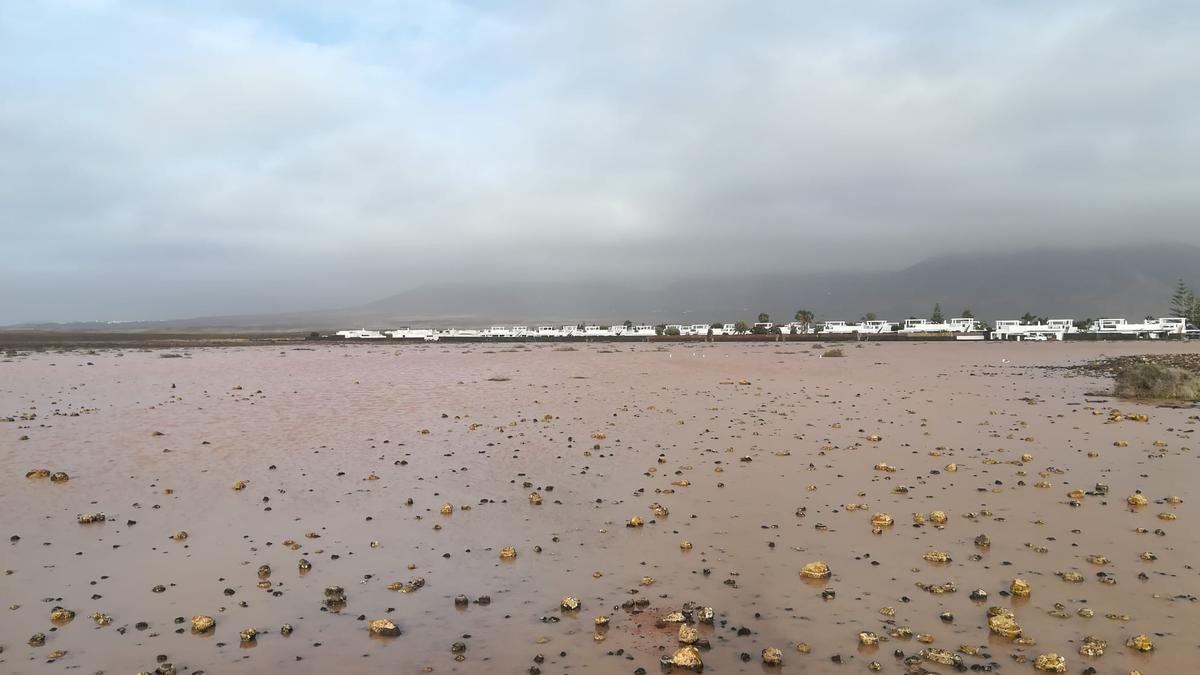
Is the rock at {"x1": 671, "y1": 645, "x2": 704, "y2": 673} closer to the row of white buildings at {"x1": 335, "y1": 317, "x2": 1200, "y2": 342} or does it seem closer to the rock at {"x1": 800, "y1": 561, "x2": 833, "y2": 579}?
the rock at {"x1": 800, "y1": 561, "x2": 833, "y2": 579}

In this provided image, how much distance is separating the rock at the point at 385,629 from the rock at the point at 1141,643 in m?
7.06

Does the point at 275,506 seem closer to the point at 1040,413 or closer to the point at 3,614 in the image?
the point at 3,614

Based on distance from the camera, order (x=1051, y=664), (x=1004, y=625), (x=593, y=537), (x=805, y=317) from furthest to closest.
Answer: (x=805, y=317), (x=593, y=537), (x=1004, y=625), (x=1051, y=664)

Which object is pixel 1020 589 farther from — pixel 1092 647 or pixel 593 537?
pixel 593 537

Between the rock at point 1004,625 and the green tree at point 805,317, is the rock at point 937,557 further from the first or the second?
the green tree at point 805,317

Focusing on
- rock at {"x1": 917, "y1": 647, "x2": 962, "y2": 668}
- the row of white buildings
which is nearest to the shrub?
rock at {"x1": 917, "y1": 647, "x2": 962, "y2": 668}

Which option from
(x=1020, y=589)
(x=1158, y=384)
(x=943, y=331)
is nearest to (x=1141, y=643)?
(x=1020, y=589)

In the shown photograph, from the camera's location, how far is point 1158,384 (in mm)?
25438

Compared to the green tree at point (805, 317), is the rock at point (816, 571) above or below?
below

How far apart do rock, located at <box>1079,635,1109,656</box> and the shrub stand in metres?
23.3

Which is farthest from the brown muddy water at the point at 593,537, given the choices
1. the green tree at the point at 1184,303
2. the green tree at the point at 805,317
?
the green tree at the point at 1184,303

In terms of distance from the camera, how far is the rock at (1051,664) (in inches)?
245

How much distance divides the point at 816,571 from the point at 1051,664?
271 centimetres

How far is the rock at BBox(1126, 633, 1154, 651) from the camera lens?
21.4 feet
